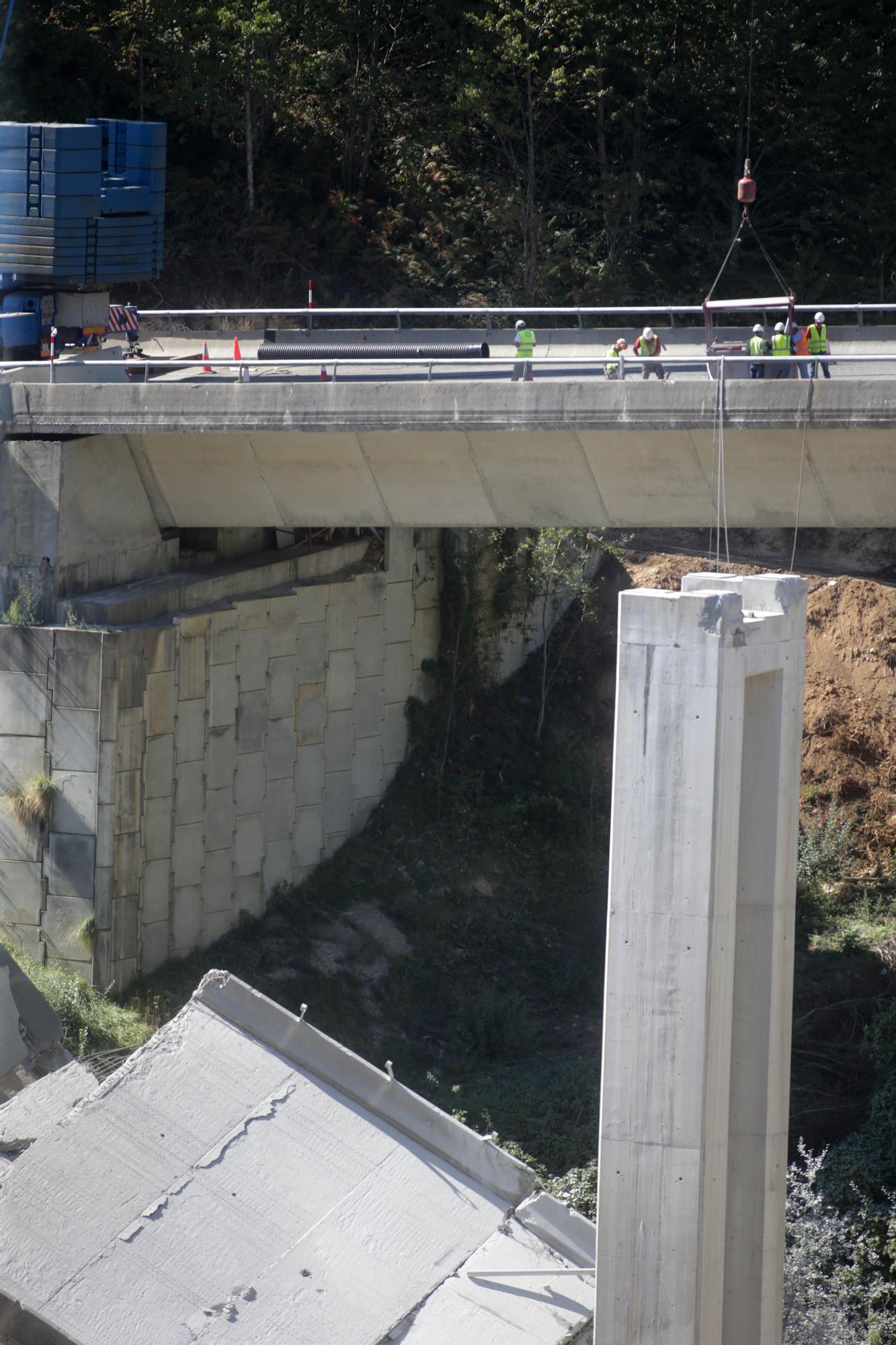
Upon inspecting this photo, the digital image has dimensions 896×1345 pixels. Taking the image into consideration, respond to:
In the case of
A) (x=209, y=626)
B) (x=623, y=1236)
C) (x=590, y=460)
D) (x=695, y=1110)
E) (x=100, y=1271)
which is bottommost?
(x=100, y=1271)

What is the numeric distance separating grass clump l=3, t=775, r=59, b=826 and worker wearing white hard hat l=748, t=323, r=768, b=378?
1096cm

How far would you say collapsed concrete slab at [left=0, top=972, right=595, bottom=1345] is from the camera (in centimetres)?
1414

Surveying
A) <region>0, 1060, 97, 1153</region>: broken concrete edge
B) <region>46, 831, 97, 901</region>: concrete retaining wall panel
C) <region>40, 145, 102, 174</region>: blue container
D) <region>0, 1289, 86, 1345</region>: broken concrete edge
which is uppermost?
<region>40, 145, 102, 174</region>: blue container

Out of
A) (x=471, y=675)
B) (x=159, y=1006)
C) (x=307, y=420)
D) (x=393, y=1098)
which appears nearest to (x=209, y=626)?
(x=307, y=420)

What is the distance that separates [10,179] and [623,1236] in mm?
19470

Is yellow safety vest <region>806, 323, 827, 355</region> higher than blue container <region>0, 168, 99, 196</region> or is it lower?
lower

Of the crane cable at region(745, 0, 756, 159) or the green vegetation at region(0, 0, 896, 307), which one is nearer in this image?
the crane cable at region(745, 0, 756, 159)

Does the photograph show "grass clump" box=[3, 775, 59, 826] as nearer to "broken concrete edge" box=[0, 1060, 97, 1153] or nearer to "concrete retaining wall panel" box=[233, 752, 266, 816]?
"concrete retaining wall panel" box=[233, 752, 266, 816]

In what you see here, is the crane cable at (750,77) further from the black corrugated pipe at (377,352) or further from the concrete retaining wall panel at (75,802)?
the concrete retaining wall panel at (75,802)

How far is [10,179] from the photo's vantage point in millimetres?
25047

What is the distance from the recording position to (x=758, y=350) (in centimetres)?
2122

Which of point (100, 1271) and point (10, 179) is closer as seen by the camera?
point (100, 1271)

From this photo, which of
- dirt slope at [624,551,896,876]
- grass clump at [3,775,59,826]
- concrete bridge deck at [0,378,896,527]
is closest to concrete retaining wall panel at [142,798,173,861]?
grass clump at [3,775,59,826]

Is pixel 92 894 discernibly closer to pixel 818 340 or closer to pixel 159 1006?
pixel 159 1006
